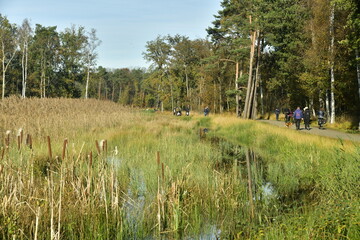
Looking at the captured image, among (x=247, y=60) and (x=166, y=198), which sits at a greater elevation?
(x=247, y=60)

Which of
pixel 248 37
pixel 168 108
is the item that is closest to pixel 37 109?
pixel 248 37

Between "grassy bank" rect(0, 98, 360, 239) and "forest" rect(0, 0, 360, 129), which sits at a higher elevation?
"forest" rect(0, 0, 360, 129)

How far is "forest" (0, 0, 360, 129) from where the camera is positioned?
75.8 feet

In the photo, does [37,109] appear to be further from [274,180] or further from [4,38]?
[4,38]

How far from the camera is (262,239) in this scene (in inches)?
146

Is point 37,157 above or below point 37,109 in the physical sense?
below

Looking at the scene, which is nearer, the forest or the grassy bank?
the grassy bank

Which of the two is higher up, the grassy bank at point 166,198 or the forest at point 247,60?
the forest at point 247,60

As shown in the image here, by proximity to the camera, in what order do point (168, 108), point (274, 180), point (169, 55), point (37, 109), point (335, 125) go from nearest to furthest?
point (274, 180), point (37, 109), point (335, 125), point (169, 55), point (168, 108)

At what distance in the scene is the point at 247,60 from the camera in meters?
39.3

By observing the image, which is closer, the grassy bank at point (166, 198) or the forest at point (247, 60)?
the grassy bank at point (166, 198)

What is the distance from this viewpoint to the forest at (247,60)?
23.1 m

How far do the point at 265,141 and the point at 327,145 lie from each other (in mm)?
4185

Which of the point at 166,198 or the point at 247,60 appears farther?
the point at 247,60
